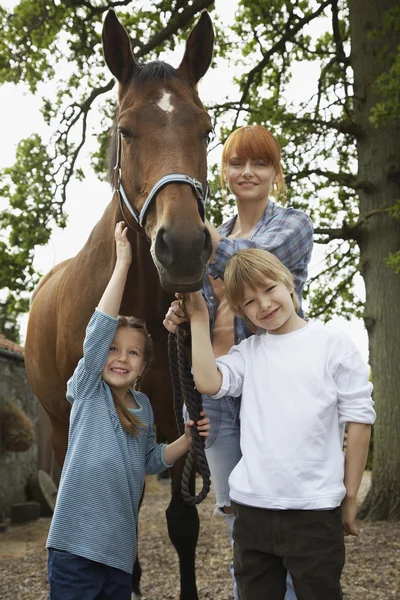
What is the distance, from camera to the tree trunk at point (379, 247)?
6.38 meters

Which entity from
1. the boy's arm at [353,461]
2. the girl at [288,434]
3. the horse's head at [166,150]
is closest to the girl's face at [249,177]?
the horse's head at [166,150]

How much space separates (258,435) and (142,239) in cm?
123

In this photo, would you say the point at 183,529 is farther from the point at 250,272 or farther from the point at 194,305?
the point at 250,272

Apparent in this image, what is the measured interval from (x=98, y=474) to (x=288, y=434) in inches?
24.7

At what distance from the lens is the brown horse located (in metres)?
1.99

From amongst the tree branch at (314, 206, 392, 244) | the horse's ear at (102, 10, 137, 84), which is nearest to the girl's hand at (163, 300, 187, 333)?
the horse's ear at (102, 10, 137, 84)

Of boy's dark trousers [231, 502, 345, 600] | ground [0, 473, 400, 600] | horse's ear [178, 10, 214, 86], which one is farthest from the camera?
ground [0, 473, 400, 600]

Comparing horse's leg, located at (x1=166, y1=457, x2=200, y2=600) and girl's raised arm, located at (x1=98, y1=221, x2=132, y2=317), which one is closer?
girl's raised arm, located at (x1=98, y1=221, x2=132, y2=317)

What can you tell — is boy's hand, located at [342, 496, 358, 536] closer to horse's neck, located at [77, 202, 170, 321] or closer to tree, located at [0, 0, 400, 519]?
horse's neck, located at [77, 202, 170, 321]

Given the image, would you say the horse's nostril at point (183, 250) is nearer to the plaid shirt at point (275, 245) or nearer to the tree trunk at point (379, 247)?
the plaid shirt at point (275, 245)

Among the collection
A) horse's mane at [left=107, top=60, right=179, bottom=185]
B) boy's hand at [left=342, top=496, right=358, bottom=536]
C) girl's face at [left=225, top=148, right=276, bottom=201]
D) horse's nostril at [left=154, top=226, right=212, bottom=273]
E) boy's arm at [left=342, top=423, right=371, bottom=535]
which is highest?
horse's mane at [left=107, top=60, right=179, bottom=185]

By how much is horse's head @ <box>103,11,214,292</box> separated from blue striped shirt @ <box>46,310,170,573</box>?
13.4 inches

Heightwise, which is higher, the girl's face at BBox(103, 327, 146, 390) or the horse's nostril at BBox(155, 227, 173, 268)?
the horse's nostril at BBox(155, 227, 173, 268)

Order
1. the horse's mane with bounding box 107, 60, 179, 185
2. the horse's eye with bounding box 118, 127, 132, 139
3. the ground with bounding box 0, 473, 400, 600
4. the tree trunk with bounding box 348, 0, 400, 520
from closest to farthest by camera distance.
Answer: the horse's eye with bounding box 118, 127, 132, 139, the horse's mane with bounding box 107, 60, 179, 185, the ground with bounding box 0, 473, 400, 600, the tree trunk with bounding box 348, 0, 400, 520
